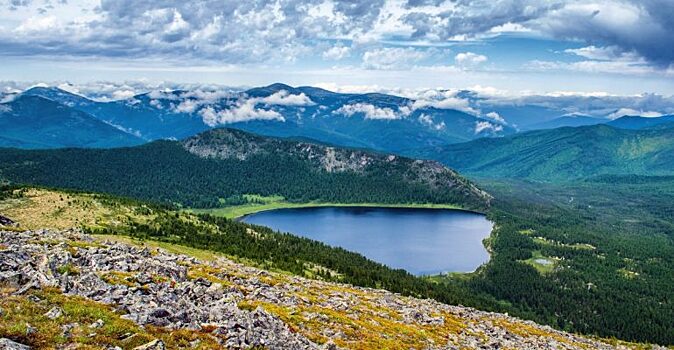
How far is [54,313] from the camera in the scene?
3662cm

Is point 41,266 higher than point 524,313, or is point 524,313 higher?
point 41,266

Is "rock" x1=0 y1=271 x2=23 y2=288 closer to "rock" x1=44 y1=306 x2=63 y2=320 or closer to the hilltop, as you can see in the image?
the hilltop

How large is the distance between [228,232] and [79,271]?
14872 cm

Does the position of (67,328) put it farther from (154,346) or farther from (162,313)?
(162,313)

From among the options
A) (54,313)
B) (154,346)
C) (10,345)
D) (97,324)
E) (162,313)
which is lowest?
(162,313)

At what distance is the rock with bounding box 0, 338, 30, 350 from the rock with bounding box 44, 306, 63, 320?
17.9 feet

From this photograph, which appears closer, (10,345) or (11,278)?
(10,345)

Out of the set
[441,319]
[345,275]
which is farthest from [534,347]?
[345,275]

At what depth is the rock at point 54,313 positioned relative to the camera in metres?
36.1

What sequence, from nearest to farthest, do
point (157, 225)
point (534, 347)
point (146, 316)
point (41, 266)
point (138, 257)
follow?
point (146, 316) < point (41, 266) < point (138, 257) < point (534, 347) < point (157, 225)

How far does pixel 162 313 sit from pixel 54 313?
759 cm

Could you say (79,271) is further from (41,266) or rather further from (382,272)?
(382,272)

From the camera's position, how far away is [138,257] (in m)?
68.8

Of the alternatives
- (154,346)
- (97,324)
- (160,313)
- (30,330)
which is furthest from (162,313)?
(30,330)
